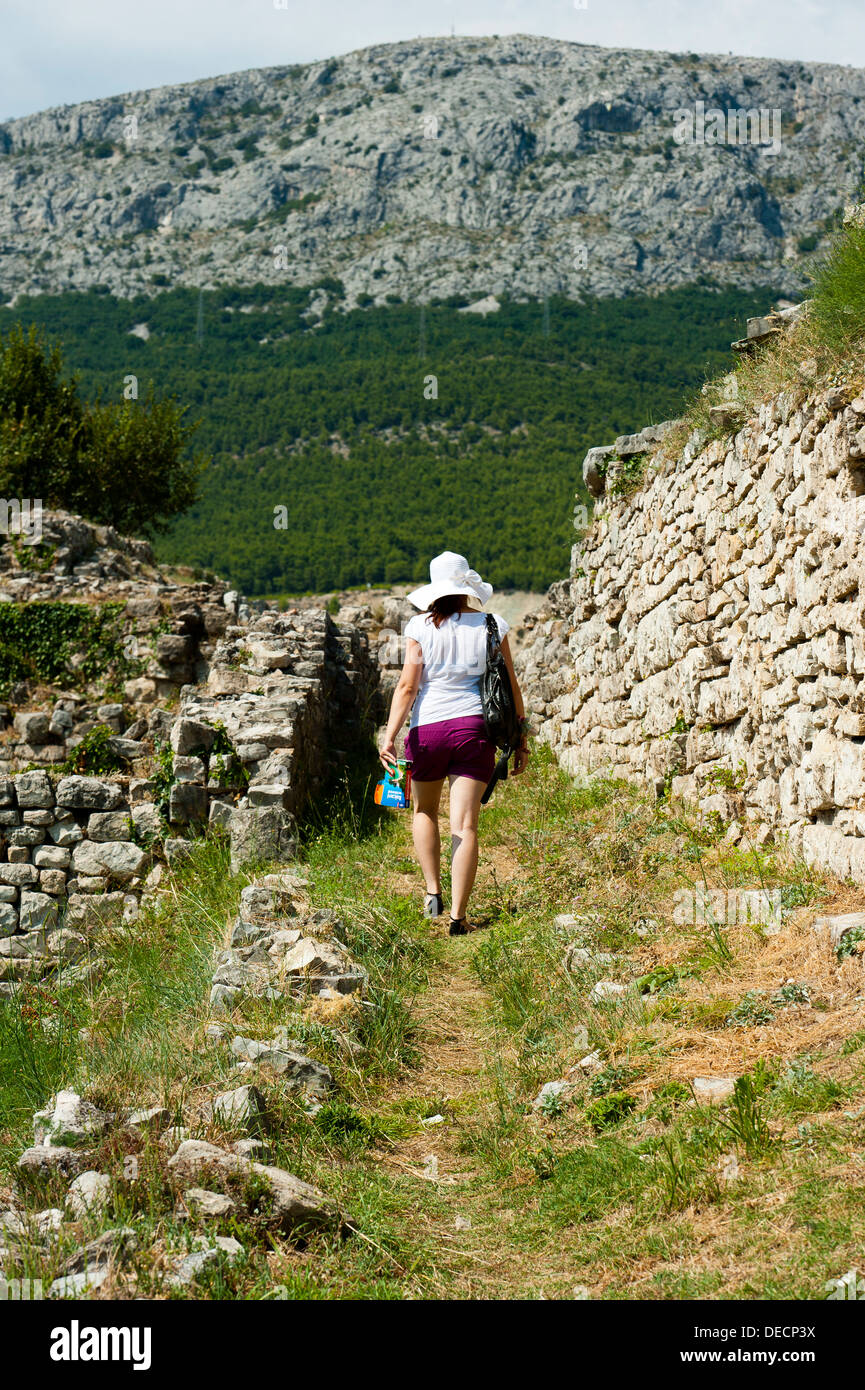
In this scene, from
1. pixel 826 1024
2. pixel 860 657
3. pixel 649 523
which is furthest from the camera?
pixel 649 523

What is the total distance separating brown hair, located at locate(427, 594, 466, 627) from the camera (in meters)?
5.59

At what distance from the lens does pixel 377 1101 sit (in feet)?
12.3

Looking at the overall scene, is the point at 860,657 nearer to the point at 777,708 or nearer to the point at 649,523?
the point at 777,708

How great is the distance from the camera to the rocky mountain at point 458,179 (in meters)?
80.1

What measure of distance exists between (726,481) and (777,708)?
5.58ft

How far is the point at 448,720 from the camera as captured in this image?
5445 mm

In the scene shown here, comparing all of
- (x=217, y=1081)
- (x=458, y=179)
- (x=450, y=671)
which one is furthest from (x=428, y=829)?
(x=458, y=179)

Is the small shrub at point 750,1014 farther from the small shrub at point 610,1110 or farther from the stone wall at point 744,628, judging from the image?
the stone wall at point 744,628

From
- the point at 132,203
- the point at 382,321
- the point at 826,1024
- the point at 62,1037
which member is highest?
the point at 132,203

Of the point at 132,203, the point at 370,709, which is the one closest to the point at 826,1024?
the point at 370,709

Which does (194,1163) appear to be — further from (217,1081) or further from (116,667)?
(116,667)

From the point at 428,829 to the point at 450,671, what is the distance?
0.87 meters

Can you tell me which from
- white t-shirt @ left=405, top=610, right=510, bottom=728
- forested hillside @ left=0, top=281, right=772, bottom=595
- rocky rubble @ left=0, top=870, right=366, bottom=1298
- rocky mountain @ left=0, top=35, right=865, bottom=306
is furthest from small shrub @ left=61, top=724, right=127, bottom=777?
rocky mountain @ left=0, top=35, right=865, bottom=306

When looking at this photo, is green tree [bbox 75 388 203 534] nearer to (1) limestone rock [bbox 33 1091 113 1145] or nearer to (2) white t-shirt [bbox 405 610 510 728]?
(2) white t-shirt [bbox 405 610 510 728]
